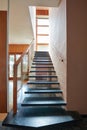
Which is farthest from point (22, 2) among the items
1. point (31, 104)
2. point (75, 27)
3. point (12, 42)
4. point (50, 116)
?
point (12, 42)

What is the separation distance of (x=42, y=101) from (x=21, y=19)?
159 inches

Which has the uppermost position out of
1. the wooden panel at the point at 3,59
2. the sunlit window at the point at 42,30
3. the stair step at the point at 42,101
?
the sunlit window at the point at 42,30

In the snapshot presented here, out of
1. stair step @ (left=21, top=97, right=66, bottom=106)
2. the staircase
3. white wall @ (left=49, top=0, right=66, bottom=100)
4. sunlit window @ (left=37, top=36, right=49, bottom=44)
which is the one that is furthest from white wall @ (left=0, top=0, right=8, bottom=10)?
sunlit window @ (left=37, top=36, right=49, bottom=44)

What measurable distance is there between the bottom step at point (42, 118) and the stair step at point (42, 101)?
0.46 feet

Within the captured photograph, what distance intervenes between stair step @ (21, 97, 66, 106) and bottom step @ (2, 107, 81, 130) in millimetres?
141

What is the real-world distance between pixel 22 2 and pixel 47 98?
127 inches

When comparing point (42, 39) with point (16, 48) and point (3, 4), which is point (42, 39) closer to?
point (16, 48)

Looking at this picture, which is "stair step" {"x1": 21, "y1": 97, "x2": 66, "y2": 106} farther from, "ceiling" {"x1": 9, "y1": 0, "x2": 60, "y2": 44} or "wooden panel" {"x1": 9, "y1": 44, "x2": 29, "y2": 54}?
"wooden panel" {"x1": 9, "y1": 44, "x2": 29, "y2": 54}

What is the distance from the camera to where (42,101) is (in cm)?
438

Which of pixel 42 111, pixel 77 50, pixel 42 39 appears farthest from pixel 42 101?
pixel 42 39

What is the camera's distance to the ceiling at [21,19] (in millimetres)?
5579

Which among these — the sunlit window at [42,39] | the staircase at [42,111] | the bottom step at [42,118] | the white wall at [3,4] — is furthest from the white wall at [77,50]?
the sunlit window at [42,39]

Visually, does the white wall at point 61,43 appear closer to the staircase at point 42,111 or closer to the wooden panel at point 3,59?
the staircase at point 42,111

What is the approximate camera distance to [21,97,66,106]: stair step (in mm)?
4176
